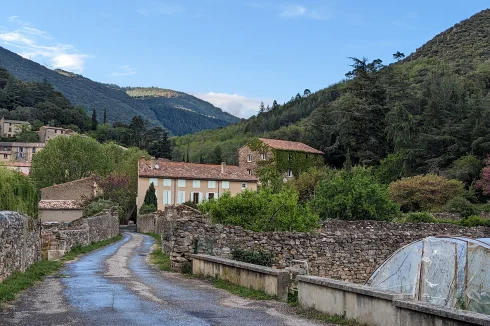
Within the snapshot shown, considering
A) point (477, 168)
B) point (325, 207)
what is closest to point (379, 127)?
point (477, 168)

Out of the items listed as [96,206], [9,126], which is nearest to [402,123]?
[96,206]

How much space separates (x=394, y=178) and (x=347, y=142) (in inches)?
581

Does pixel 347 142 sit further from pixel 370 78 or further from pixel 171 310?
pixel 171 310

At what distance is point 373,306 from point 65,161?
75536mm

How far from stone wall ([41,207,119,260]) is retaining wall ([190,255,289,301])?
12.0 meters

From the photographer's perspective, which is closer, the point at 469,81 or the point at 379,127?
the point at 379,127

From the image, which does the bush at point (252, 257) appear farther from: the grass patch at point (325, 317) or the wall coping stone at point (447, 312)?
the wall coping stone at point (447, 312)

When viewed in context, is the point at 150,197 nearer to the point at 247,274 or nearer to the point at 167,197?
the point at 167,197

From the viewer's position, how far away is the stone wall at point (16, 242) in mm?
14375

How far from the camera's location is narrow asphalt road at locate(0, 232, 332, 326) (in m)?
10.1

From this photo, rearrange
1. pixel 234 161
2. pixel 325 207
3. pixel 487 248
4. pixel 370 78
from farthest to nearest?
pixel 234 161 < pixel 370 78 < pixel 325 207 < pixel 487 248

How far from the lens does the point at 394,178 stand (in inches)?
2525

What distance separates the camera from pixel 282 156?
77.9m

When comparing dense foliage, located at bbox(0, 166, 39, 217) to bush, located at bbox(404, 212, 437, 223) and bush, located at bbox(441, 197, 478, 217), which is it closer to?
bush, located at bbox(404, 212, 437, 223)
